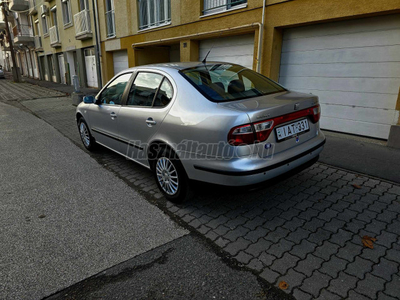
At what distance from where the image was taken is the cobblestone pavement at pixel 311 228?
2.12 meters

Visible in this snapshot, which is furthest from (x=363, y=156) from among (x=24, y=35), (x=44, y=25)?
(x=24, y=35)

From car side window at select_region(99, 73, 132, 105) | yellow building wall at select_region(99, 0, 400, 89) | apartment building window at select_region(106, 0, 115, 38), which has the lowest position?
car side window at select_region(99, 73, 132, 105)

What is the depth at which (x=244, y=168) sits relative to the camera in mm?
2527

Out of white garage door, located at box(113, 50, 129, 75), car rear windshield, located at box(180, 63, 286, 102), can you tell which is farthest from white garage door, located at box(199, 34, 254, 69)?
white garage door, located at box(113, 50, 129, 75)

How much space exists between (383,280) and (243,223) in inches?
49.4

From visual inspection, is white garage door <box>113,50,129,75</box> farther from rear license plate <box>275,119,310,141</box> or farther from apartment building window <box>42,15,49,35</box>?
apartment building window <box>42,15,49,35</box>

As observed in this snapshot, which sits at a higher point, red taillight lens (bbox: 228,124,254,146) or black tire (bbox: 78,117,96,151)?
red taillight lens (bbox: 228,124,254,146)

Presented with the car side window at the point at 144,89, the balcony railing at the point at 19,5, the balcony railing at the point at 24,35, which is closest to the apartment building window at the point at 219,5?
the car side window at the point at 144,89

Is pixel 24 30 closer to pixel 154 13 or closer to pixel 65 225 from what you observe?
pixel 154 13

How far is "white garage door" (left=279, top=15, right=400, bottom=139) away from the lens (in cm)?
532

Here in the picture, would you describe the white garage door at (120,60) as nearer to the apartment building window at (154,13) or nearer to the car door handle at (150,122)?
the apartment building window at (154,13)

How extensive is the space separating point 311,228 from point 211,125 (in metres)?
1.44

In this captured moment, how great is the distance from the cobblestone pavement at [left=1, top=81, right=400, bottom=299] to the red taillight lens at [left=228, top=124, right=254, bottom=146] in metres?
0.51

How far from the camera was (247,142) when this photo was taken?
8.24 feet
